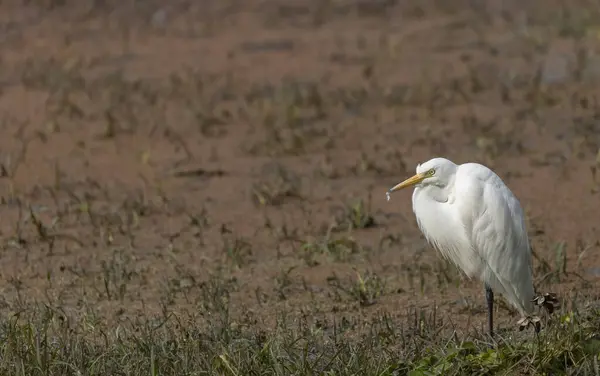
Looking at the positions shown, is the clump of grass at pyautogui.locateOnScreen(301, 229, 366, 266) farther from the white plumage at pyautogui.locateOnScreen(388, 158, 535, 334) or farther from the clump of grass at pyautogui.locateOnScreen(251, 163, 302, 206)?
the white plumage at pyautogui.locateOnScreen(388, 158, 535, 334)

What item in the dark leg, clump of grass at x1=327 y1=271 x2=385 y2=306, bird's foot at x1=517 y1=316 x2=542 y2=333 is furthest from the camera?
clump of grass at x1=327 y1=271 x2=385 y2=306

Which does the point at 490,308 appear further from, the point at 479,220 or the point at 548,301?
the point at 548,301

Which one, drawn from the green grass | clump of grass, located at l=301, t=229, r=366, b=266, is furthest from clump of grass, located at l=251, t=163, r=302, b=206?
the green grass

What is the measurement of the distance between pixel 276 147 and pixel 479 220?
12.7 feet

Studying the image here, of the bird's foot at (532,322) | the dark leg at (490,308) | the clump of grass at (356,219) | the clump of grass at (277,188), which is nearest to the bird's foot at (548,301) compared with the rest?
the bird's foot at (532,322)

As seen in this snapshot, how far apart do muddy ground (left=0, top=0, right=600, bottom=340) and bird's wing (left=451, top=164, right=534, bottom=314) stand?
10.2 inches

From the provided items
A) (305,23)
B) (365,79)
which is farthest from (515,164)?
(305,23)

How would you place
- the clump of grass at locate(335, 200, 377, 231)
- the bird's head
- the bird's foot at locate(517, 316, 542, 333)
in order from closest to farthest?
the bird's foot at locate(517, 316, 542, 333) → the bird's head → the clump of grass at locate(335, 200, 377, 231)

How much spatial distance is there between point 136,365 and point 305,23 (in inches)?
364

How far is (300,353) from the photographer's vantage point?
5.09 metres

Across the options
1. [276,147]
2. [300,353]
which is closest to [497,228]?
[300,353]

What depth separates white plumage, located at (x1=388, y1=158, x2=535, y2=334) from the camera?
5.69 meters

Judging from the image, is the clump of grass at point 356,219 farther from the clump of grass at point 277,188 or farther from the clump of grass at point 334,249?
the clump of grass at point 277,188

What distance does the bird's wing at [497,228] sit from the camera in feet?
18.6
